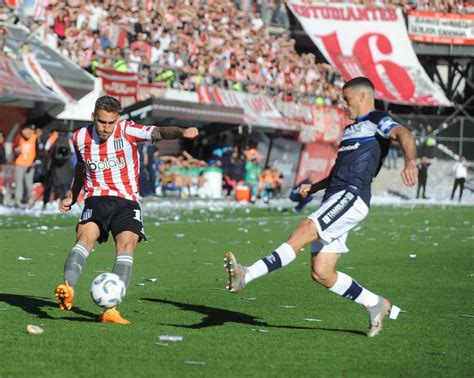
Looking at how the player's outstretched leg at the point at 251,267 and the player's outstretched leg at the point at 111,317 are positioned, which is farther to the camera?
the player's outstretched leg at the point at 111,317

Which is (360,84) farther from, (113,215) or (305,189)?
(113,215)

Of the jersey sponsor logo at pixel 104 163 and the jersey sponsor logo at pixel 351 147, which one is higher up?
the jersey sponsor logo at pixel 351 147

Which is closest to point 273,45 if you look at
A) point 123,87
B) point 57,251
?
point 123,87

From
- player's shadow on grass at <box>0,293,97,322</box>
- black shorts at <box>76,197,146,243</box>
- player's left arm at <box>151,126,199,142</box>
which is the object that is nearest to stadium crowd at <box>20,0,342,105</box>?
player's shadow on grass at <box>0,293,97,322</box>

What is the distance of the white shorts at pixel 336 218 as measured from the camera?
884cm

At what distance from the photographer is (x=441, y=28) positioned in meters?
55.1

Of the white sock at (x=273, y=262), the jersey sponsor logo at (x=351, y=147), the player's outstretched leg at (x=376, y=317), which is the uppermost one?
the jersey sponsor logo at (x=351, y=147)

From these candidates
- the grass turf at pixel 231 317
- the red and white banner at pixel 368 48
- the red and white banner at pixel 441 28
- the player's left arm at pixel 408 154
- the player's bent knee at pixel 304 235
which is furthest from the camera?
the red and white banner at pixel 441 28

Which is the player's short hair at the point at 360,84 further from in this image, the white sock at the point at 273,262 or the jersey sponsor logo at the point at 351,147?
the white sock at the point at 273,262

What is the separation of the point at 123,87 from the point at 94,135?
22.4 metres

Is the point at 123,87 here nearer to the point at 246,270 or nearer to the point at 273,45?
the point at 273,45

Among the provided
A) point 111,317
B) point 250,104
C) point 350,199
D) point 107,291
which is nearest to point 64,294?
point 107,291

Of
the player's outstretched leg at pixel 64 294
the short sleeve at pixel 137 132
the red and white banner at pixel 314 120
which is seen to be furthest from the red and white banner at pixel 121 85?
the player's outstretched leg at pixel 64 294

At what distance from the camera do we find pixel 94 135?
387 inches
